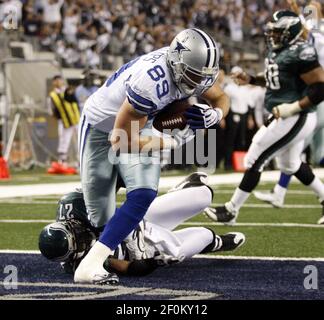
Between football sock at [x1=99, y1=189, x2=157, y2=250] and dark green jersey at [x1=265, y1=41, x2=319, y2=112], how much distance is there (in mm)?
2963

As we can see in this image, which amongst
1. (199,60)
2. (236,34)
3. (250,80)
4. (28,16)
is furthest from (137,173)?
(236,34)

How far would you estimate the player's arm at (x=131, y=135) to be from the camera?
4.48 metres

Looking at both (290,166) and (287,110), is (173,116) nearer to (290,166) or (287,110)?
(287,110)

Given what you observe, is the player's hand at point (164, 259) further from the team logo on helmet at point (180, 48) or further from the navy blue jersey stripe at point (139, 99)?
the team logo on helmet at point (180, 48)

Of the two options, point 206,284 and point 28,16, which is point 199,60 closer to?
point 206,284

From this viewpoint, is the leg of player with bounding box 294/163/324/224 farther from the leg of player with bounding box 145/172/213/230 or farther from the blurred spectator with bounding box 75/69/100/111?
the blurred spectator with bounding box 75/69/100/111

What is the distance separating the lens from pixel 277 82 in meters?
7.36

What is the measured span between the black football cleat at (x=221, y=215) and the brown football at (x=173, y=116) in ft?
8.10

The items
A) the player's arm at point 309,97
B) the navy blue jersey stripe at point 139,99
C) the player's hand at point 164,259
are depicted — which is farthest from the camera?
the player's arm at point 309,97

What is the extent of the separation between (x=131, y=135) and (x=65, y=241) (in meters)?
0.63

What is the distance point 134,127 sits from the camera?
453 cm

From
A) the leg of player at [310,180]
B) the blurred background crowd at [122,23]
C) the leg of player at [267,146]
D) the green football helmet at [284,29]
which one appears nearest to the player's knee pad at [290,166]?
the leg of player at [310,180]

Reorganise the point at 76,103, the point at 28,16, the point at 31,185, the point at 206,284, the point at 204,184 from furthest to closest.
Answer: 1. the point at 28,16
2. the point at 76,103
3. the point at 31,185
4. the point at 204,184
5. the point at 206,284
